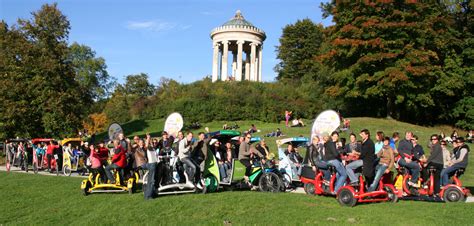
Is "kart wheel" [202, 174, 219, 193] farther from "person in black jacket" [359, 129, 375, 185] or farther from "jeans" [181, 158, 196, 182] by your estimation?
"person in black jacket" [359, 129, 375, 185]

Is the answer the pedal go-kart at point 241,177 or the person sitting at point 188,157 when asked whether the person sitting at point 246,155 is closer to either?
the pedal go-kart at point 241,177

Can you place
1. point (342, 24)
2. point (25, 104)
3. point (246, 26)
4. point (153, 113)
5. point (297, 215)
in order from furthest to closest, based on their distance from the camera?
point (246, 26) < point (153, 113) < point (342, 24) < point (25, 104) < point (297, 215)

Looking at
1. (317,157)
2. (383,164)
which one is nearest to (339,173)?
(383,164)

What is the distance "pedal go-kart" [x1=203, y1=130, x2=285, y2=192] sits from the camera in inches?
475

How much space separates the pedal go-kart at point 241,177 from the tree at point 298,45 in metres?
52.3

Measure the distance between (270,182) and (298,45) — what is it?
5608 centimetres

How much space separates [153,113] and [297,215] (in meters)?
45.6

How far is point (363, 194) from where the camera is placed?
995cm

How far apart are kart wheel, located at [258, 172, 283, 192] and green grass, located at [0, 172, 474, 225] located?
82cm

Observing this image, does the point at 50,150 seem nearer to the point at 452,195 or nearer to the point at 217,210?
the point at 217,210

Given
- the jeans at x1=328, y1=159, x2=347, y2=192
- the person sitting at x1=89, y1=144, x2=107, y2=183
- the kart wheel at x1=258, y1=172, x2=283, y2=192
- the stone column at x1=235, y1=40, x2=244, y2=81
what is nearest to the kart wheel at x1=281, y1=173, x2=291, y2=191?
the kart wheel at x1=258, y1=172, x2=283, y2=192

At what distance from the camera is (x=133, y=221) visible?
367 inches

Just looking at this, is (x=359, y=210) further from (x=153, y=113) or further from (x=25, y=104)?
(x=153, y=113)

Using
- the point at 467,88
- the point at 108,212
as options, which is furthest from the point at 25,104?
the point at 467,88
